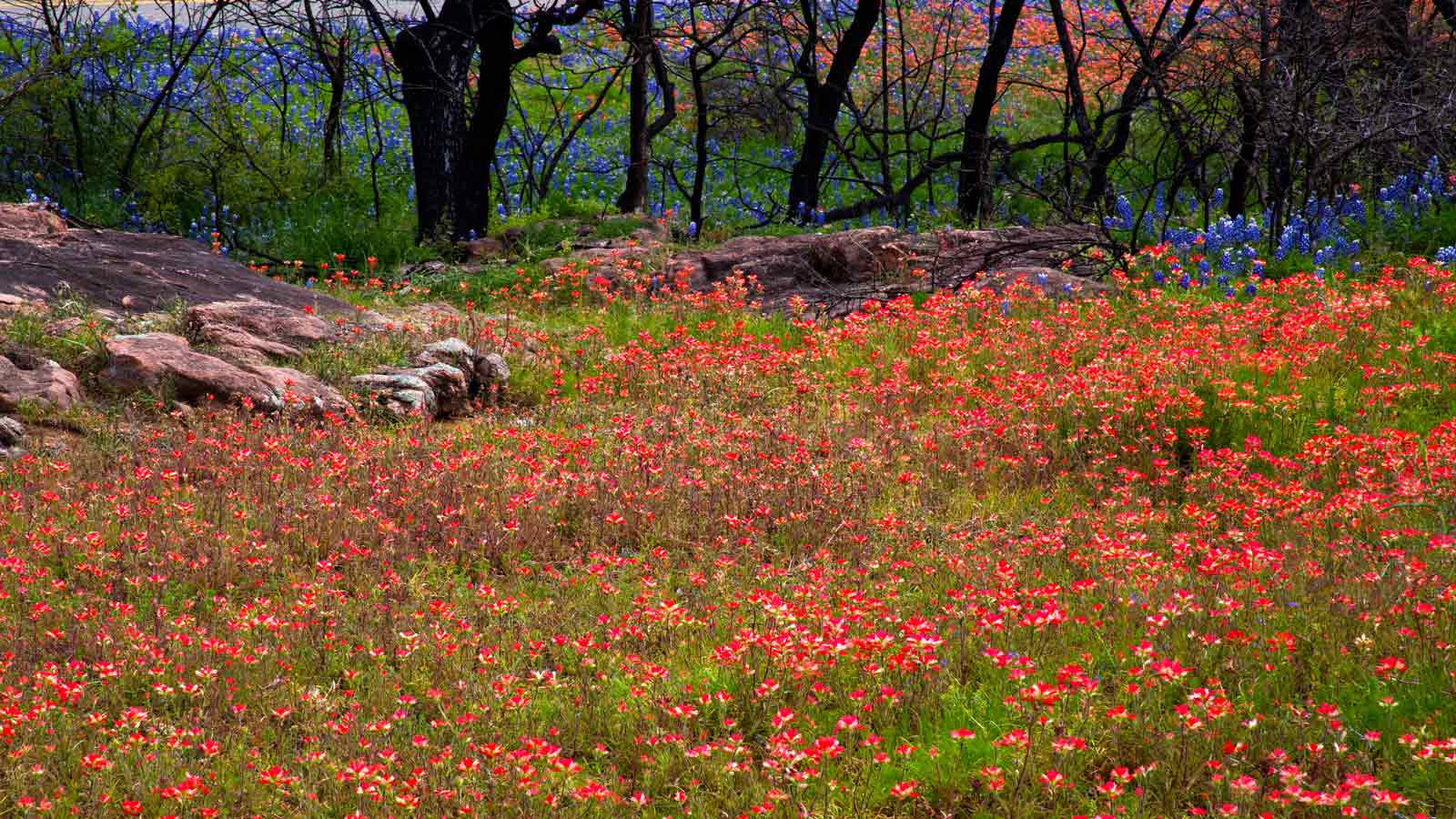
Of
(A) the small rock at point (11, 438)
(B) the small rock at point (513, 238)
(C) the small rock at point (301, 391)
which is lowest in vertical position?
(A) the small rock at point (11, 438)

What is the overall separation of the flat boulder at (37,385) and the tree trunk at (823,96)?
8299 millimetres

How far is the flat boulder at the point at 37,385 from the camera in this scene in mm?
7016

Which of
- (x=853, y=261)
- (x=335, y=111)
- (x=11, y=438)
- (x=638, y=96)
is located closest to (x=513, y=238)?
(x=638, y=96)

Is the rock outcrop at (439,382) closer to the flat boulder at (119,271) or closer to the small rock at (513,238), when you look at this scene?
the flat boulder at (119,271)

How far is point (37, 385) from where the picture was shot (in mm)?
7152

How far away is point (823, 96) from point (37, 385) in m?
9.52

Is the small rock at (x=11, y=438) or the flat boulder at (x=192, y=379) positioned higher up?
the flat boulder at (x=192, y=379)

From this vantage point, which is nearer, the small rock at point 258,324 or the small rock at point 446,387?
the small rock at point 446,387

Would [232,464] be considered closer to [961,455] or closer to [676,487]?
[676,487]

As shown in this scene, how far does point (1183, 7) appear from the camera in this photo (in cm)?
2478

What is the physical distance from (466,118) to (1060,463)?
8.80 metres

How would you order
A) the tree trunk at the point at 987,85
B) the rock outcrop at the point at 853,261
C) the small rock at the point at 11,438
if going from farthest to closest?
the tree trunk at the point at 987,85
the rock outcrop at the point at 853,261
the small rock at the point at 11,438

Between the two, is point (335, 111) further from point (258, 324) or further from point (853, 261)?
point (853, 261)

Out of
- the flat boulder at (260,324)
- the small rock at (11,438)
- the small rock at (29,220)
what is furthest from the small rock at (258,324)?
the small rock at (29,220)
